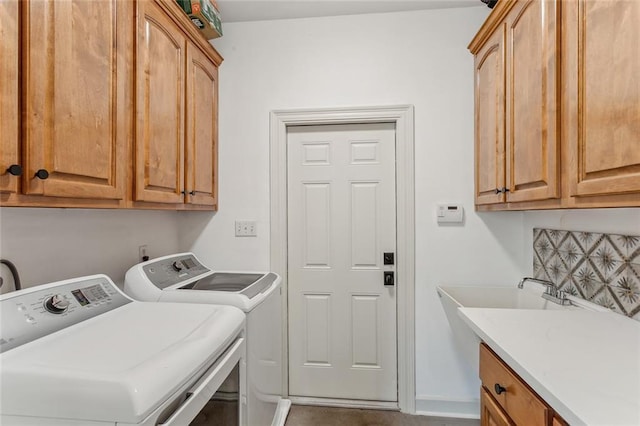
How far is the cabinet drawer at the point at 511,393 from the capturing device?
82 cm

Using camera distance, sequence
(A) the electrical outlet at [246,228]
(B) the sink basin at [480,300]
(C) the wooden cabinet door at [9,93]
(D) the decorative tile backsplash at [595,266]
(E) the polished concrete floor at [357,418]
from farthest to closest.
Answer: (A) the electrical outlet at [246,228]
(E) the polished concrete floor at [357,418]
(B) the sink basin at [480,300]
(D) the decorative tile backsplash at [595,266]
(C) the wooden cabinet door at [9,93]

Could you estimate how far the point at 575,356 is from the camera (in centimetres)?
89

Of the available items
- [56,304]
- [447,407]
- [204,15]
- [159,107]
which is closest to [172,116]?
[159,107]

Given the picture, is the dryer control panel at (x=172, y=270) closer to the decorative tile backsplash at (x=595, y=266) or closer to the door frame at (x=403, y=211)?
the door frame at (x=403, y=211)

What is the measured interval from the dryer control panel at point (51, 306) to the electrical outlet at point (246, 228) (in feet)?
3.04

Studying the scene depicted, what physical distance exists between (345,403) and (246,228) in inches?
56.3

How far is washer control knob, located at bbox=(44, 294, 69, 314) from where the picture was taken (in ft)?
3.33

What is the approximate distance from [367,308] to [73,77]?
1.97 m

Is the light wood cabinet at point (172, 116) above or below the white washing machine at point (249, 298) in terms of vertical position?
above

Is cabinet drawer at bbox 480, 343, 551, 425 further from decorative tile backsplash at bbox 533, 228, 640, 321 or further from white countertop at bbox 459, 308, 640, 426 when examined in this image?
decorative tile backsplash at bbox 533, 228, 640, 321

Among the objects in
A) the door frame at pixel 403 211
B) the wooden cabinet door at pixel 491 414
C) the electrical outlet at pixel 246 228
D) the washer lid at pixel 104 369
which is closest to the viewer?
the washer lid at pixel 104 369

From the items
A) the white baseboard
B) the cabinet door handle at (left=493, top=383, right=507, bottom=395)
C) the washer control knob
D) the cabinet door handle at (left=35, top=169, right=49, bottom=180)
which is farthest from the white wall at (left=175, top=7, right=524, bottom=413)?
the cabinet door handle at (left=35, top=169, right=49, bottom=180)

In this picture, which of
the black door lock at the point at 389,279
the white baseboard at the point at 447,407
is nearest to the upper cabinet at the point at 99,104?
the black door lock at the point at 389,279

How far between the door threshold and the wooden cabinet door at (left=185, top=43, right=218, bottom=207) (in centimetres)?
154
